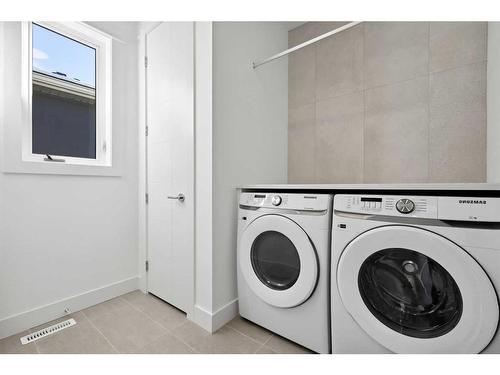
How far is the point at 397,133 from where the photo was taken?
161cm

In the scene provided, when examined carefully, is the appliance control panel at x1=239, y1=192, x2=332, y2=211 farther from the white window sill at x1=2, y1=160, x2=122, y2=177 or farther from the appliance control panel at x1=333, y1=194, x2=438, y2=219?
the white window sill at x1=2, y1=160, x2=122, y2=177

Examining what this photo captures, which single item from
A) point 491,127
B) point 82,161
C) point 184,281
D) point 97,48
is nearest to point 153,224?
point 184,281

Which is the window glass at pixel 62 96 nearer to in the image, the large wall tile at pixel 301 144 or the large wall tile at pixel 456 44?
the large wall tile at pixel 301 144

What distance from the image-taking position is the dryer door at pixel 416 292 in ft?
2.55

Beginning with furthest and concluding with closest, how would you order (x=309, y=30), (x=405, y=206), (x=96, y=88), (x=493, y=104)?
(x=309, y=30) < (x=96, y=88) < (x=493, y=104) < (x=405, y=206)

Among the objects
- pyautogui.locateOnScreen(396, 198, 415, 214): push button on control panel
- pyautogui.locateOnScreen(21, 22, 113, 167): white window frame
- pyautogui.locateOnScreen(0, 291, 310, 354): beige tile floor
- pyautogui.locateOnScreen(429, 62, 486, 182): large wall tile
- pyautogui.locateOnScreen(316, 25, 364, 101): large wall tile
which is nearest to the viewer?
pyautogui.locateOnScreen(396, 198, 415, 214): push button on control panel

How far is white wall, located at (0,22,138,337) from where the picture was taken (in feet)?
4.52

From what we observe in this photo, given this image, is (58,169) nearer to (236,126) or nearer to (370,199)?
(236,126)

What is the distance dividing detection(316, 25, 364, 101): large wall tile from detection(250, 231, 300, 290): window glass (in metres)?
1.29

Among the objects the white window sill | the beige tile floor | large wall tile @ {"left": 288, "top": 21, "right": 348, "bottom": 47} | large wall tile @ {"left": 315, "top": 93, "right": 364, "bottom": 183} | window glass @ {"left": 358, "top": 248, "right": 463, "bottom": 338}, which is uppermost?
large wall tile @ {"left": 288, "top": 21, "right": 348, "bottom": 47}

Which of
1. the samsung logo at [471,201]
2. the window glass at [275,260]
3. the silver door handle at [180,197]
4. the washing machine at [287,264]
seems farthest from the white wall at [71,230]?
the samsung logo at [471,201]

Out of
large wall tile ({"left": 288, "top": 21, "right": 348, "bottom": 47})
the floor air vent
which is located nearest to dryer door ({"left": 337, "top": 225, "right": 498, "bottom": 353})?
the floor air vent

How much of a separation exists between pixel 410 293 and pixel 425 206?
37 cm

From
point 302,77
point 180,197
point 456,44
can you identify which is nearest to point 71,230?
point 180,197
